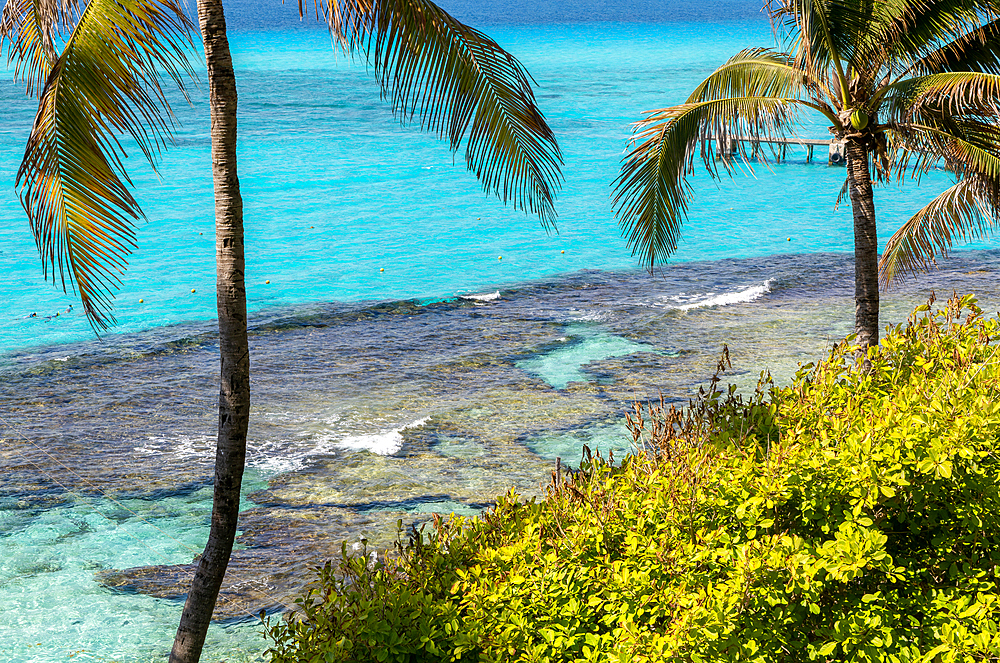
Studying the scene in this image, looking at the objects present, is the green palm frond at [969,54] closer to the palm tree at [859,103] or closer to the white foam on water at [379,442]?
the palm tree at [859,103]

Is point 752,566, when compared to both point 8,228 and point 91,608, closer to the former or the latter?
point 91,608

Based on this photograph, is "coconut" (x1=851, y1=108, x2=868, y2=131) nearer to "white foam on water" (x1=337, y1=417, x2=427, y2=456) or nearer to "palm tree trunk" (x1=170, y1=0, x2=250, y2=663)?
"white foam on water" (x1=337, y1=417, x2=427, y2=456)

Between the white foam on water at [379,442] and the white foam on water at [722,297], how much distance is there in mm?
8005

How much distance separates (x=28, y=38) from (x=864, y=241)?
8235mm

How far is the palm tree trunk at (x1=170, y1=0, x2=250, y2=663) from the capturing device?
4703mm

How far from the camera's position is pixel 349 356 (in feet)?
50.1

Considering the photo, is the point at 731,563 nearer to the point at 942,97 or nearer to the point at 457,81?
the point at 457,81

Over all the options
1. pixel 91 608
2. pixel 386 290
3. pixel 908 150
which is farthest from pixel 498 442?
pixel 386 290

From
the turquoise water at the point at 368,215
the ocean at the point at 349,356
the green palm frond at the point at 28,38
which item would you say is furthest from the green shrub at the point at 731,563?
the turquoise water at the point at 368,215

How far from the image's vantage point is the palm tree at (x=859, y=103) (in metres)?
9.08

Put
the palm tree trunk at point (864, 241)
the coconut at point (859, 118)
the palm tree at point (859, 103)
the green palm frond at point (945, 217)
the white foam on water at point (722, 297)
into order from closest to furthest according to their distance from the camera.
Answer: the palm tree at point (859, 103) → the coconut at point (859, 118) → the palm tree trunk at point (864, 241) → the green palm frond at point (945, 217) → the white foam on water at point (722, 297)

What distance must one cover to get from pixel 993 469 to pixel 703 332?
35.7 ft

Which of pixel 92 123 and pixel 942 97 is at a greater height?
pixel 942 97

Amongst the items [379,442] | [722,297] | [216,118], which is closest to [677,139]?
[379,442]
